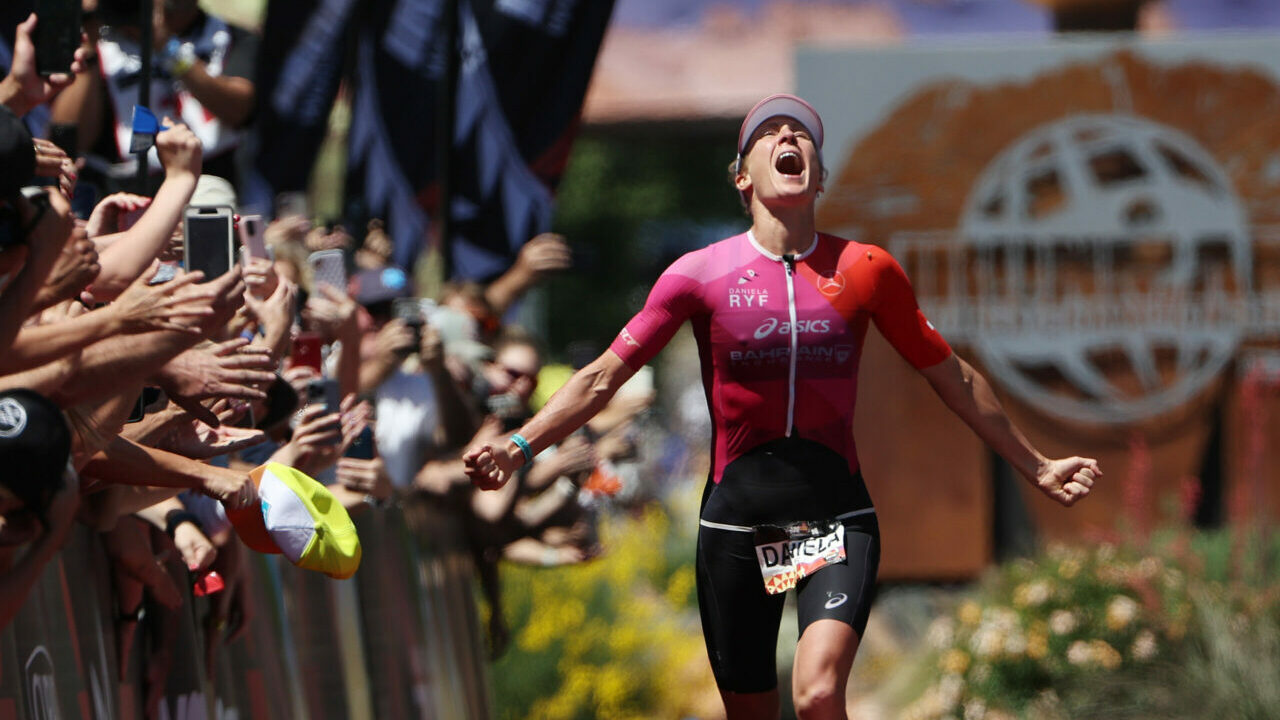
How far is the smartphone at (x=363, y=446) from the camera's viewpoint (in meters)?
6.65

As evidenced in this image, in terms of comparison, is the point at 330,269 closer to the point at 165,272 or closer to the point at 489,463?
the point at 165,272

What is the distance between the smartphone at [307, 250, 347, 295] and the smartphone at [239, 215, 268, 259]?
1227 millimetres

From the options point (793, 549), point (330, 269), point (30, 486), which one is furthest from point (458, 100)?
point (30, 486)

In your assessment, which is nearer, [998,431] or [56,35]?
[56,35]

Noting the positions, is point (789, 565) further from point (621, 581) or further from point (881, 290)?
point (621, 581)

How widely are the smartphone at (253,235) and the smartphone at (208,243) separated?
2.41 feet

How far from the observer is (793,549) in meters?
5.80

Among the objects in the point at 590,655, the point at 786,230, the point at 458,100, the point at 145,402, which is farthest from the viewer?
the point at 590,655

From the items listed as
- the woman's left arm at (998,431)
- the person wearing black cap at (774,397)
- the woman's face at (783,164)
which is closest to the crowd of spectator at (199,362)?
the person wearing black cap at (774,397)

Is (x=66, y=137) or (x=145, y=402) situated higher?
(x=66, y=137)

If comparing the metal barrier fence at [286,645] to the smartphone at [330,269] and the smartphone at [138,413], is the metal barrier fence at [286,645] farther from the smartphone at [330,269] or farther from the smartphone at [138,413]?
the smartphone at [330,269]

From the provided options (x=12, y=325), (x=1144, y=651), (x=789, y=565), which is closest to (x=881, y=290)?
(x=789, y=565)

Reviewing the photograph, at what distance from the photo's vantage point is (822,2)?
28.3 meters

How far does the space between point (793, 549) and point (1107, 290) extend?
1119cm
